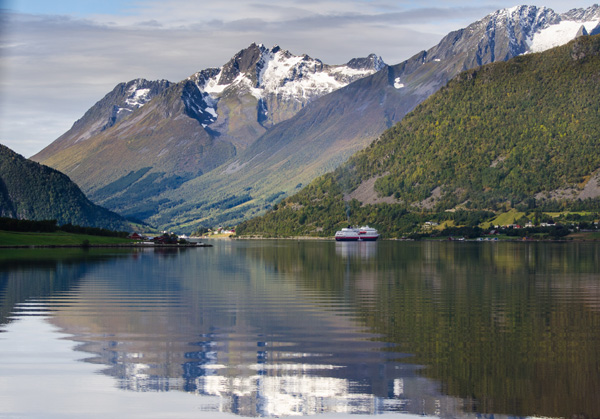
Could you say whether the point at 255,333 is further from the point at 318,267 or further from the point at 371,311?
the point at 318,267

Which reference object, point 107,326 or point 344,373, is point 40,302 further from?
point 344,373

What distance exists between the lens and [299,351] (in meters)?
45.9

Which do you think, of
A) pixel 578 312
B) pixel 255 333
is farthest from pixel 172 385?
pixel 578 312

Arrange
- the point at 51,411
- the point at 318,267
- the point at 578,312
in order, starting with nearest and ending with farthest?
the point at 51,411 < the point at 578,312 < the point at 318,267

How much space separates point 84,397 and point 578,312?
40.3m

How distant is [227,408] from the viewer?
34.5m

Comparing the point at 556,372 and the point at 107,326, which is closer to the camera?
the point at 556,372

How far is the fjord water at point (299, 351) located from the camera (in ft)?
115

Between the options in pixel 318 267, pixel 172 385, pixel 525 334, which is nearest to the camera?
pixel 172 385

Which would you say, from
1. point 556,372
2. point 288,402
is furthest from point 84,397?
point 556,372

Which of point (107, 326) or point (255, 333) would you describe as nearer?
point (255, 333)

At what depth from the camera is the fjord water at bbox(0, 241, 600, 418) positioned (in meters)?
35.1

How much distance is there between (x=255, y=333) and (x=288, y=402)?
17.4 meters

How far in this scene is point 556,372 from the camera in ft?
131
